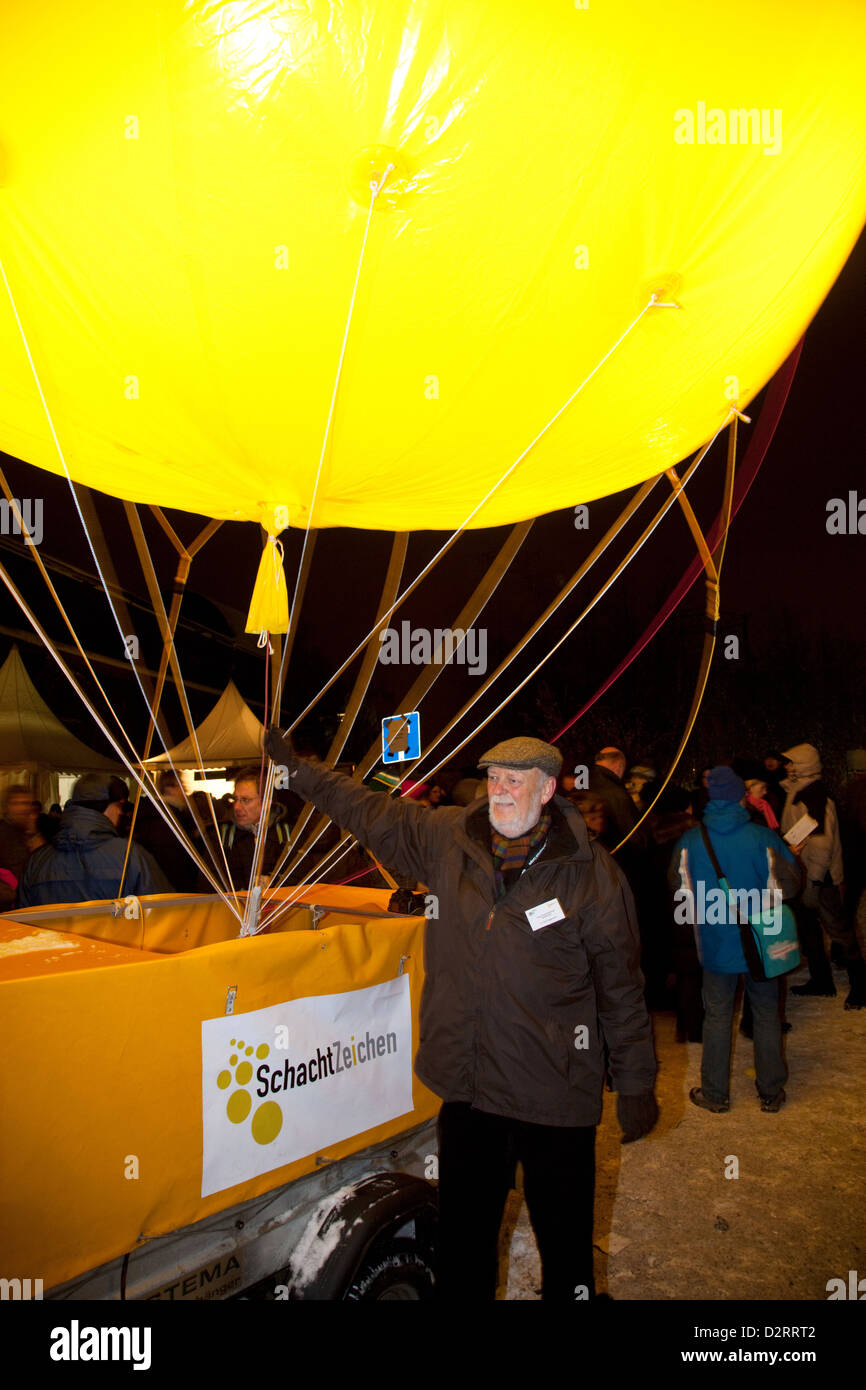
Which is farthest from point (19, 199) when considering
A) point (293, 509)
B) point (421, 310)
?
point (293, 509)

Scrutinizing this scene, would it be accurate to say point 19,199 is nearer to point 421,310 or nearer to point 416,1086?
point 421,310

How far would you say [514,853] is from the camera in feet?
8.58

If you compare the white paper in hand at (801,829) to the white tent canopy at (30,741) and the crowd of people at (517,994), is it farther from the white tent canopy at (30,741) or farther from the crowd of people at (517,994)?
the white tent canopy at (30,741)

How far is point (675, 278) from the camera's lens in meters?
2.80

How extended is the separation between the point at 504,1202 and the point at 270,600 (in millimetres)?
2192

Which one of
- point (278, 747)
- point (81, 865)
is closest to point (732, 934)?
point (278, 747)

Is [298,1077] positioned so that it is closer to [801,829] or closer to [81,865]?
[81,865]

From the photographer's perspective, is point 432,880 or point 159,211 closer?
point 159,211

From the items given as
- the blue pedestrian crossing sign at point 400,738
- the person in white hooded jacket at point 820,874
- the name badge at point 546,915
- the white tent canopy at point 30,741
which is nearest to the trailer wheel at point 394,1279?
the name badge at point 546,915

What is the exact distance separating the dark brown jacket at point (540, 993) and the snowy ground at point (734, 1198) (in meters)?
1.24
